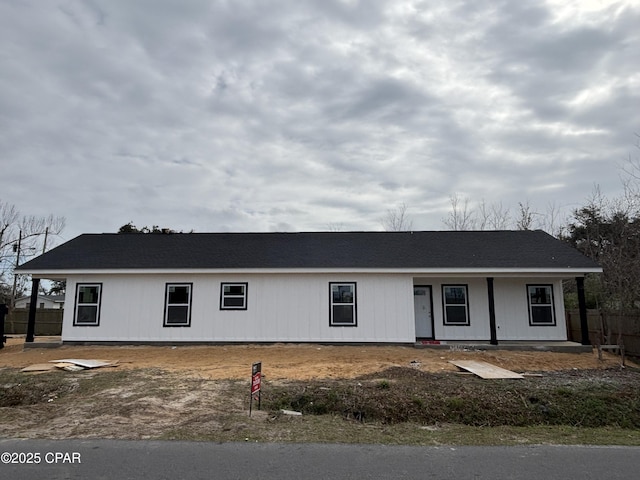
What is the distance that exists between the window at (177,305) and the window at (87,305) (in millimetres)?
2491

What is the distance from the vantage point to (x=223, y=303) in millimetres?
15852

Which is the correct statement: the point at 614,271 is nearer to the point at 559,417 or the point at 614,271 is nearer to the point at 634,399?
the point at 634,399

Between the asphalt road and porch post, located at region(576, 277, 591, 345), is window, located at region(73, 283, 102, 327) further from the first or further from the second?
porch post, located at region(576, 277, 591, 345)

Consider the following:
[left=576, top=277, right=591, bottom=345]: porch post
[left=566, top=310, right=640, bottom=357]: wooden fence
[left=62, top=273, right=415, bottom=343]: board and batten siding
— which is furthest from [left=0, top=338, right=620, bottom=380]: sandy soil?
[left=576, top=277, right=591, bottom=345]: porch post

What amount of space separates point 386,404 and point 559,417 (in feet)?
8.93

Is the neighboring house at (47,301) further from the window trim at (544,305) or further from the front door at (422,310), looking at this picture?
the window trim at (544,305)

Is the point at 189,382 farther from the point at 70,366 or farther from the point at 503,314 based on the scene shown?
the point at 503,314

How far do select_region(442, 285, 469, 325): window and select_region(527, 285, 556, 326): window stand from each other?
2.27 m

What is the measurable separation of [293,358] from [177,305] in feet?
17.4

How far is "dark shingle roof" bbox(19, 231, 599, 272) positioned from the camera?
15672mm

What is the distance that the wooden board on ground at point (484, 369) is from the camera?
10.1m

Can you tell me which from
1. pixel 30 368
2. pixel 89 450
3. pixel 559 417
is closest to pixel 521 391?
pixel 559 417

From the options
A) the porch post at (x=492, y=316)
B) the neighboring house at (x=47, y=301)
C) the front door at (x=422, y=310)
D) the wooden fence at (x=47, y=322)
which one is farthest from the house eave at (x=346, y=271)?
the neighboring house at (x=47, y=301)

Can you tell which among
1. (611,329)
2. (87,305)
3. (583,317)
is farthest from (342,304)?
(87,305)
